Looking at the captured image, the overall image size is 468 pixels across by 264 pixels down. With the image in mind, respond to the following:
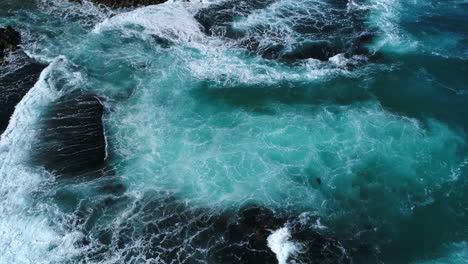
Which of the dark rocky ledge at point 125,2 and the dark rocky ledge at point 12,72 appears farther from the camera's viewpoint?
the dark rocky ledge at point 125,2

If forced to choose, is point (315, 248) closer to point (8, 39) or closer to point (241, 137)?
point (241, 137)

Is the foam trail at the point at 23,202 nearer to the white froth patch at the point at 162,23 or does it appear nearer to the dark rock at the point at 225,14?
the white froth patch at the point at 162,23

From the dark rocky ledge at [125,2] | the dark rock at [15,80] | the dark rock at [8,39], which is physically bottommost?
the dark rock at [15,80]

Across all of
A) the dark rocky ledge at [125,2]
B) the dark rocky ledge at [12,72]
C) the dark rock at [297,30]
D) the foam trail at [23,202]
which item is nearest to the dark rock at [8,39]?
the dark rocky ledge at [12,72]

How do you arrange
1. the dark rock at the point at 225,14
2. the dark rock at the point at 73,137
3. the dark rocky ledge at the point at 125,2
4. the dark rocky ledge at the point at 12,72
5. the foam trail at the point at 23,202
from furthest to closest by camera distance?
the dark rocky ledge at the point at 125,2 < the dark rock at the point at 225,14 < the dark rocky ledge at the point at 12,72 < the dark rock at the point at 73,137 < the foam trail at the point at 23,202

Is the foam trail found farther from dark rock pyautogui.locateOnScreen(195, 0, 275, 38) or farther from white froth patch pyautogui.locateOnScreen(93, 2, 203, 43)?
dark rock pyautogui.locateOnScreen(195, 0, 275, 38)

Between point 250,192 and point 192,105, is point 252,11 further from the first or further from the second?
point 250,192
